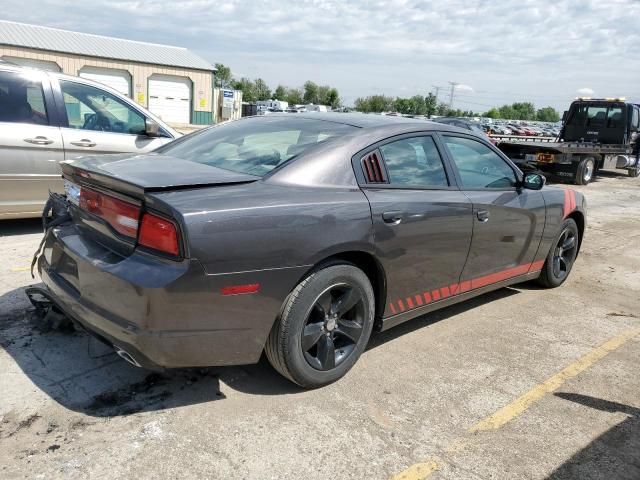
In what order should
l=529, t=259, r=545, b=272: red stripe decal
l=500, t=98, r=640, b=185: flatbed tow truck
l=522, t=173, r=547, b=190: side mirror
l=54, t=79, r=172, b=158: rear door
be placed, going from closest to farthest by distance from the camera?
1. l=522, t=173, r=547, b=190: side mirror
2. l=529, t=259, r=545, b=272: red stripe decal
3. l=54, t=79, r=172, b=158: rear door
4. l=500, t=98, r=640, b=185: flatbed tow truck

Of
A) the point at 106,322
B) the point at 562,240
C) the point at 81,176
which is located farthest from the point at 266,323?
the point at 562,240

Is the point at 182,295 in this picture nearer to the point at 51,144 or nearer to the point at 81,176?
the point at 81,176

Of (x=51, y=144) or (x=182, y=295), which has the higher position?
(x=51, y=144)

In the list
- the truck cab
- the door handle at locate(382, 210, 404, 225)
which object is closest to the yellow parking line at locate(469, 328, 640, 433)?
the door handle at locate(382, 210, 404, 225)

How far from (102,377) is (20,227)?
157 inches

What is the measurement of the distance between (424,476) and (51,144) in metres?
5.12

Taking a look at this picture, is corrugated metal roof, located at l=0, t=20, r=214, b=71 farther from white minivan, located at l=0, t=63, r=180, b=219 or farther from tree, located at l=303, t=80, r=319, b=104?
tree, located at l=303, t=80, r=319, b=104

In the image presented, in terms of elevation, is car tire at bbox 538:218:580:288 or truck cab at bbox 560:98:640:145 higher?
truck cab at bbox 560:98:640:145

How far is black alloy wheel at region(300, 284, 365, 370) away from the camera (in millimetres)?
3102

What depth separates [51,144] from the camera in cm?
588

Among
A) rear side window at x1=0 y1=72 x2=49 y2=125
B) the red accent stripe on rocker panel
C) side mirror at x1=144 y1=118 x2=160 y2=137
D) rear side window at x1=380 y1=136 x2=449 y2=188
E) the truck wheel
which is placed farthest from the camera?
the truck wheel

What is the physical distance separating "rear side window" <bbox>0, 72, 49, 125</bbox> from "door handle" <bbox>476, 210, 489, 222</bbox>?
14.9ft

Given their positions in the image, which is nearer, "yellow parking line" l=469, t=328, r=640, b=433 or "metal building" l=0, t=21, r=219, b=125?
"yellow parking line" l=469, t=328, r=640, b=433

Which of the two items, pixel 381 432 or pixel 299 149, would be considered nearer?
pixel 381 432
